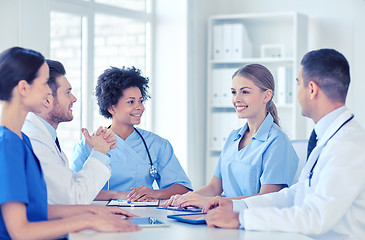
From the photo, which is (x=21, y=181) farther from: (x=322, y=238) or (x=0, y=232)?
(x=322, y=238)

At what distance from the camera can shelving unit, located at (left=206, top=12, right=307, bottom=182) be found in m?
4.43

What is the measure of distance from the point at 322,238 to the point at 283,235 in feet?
0.67

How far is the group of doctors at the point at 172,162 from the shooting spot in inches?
60.2

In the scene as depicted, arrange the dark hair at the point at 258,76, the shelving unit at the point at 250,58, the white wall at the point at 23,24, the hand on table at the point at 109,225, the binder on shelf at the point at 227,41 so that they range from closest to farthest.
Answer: the hand on table at the point at 109,225 < the dark hair at the point at 258,76 < the white wall at the point at 23,24 < the shelving unit at the point at 250,58 < the binder on shelf at the point at 227,41

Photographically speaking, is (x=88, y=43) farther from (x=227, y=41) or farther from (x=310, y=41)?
(x=310, y=41)

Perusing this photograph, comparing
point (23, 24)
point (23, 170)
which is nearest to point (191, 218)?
point (23, 170)

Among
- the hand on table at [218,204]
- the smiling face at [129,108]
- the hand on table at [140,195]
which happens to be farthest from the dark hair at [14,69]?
the smiling face at [129,108]

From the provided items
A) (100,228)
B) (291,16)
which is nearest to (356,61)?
(291,16)

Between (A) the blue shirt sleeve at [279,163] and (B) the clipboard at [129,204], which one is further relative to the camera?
(A) the blue shirt sleeve at [279,163]

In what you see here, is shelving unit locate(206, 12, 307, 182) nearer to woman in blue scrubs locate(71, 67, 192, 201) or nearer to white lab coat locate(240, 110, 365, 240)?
woman in blue scrubs locate(71, 67, 192, 201)

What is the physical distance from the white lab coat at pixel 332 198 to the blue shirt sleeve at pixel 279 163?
58 cm

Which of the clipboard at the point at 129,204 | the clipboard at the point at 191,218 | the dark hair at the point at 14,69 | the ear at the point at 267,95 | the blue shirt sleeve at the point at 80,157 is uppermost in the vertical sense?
the dark hair at the point at 14,69

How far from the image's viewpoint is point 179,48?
458 centimetres

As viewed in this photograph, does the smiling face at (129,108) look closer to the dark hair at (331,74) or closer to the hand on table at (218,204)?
the hand on table at (218,204)
